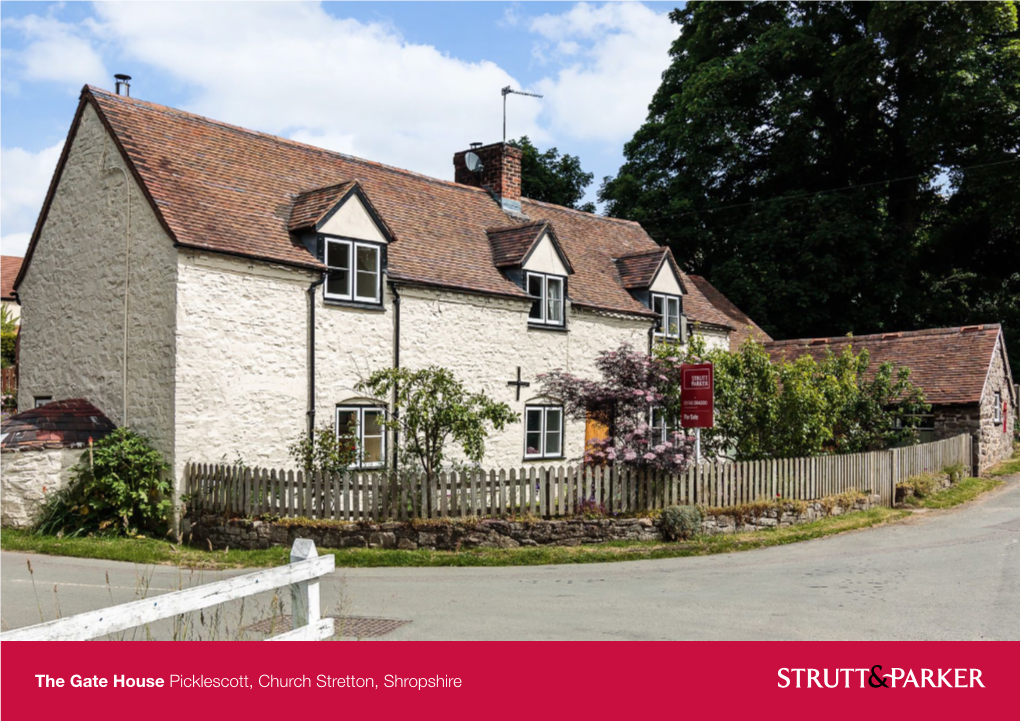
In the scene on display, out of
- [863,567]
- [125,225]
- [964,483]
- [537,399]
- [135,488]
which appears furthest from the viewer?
[964,483]

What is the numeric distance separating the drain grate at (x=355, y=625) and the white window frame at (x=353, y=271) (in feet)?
33.1

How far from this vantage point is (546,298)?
23.5 m

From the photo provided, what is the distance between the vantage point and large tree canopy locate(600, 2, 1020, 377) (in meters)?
36.2

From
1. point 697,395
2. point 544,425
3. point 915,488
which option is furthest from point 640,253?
point 697,395

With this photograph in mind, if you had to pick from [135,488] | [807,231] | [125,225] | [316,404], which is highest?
[807,231]

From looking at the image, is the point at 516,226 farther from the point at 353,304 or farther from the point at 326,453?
the point at 326,453

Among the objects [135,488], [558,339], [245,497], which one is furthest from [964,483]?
[135,488]

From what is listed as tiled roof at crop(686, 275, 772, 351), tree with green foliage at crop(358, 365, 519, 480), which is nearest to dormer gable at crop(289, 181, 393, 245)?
tree with green foliage at crop(358, 365, 519, 480)

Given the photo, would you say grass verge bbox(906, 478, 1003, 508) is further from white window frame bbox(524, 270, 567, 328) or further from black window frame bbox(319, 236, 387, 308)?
black window frame bbox(319, 236, 387, 308)

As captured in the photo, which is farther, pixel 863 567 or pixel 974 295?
pixel 974 295

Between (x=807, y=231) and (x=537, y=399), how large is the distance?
22.0 m

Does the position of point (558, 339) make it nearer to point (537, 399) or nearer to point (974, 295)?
point (537, 399)

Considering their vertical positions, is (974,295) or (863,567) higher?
(974,295)

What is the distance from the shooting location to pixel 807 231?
39.7m
